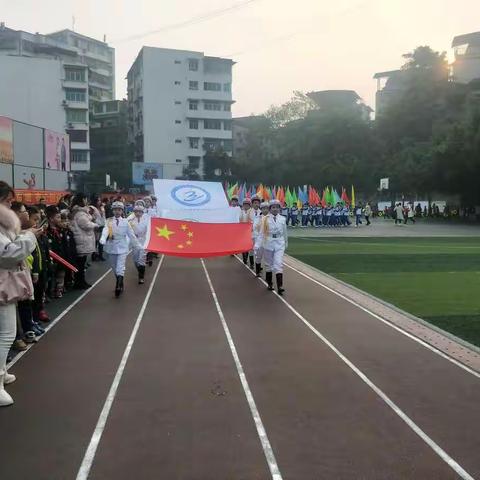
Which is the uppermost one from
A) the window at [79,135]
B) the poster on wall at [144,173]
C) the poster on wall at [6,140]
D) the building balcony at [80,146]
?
the window at [79,135]

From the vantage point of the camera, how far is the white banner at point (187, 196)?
51.4ft

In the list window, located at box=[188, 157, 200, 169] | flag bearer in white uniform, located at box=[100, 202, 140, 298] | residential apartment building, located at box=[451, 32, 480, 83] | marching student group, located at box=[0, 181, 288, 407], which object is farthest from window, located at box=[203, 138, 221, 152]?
flag bearer in white uniform, located at box=[100, 202, 140, 298]

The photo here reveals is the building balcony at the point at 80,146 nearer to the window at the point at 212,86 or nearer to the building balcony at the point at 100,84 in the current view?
the window at the point at 212,86

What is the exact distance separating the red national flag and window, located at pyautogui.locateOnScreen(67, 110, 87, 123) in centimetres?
6101

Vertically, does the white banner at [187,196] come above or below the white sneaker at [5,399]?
above

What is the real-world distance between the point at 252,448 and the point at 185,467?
596 mm

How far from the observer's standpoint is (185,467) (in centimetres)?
439

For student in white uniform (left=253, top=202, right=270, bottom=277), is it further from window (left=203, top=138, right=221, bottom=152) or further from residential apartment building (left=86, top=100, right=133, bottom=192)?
window (left=203, top=138, right=221, bottom=152)

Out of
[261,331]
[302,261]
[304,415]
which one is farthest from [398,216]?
[304,415]

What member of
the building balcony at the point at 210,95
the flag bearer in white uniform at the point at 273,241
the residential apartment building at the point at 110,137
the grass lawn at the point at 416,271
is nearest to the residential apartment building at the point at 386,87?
the building balcony at the point at 210,95

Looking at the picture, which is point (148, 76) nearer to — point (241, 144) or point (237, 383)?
point (241, 144)

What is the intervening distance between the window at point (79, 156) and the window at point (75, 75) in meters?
8.23

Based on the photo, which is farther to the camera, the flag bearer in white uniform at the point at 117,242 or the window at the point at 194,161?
the window at the point at 194,161

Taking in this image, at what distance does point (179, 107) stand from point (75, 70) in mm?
13784
